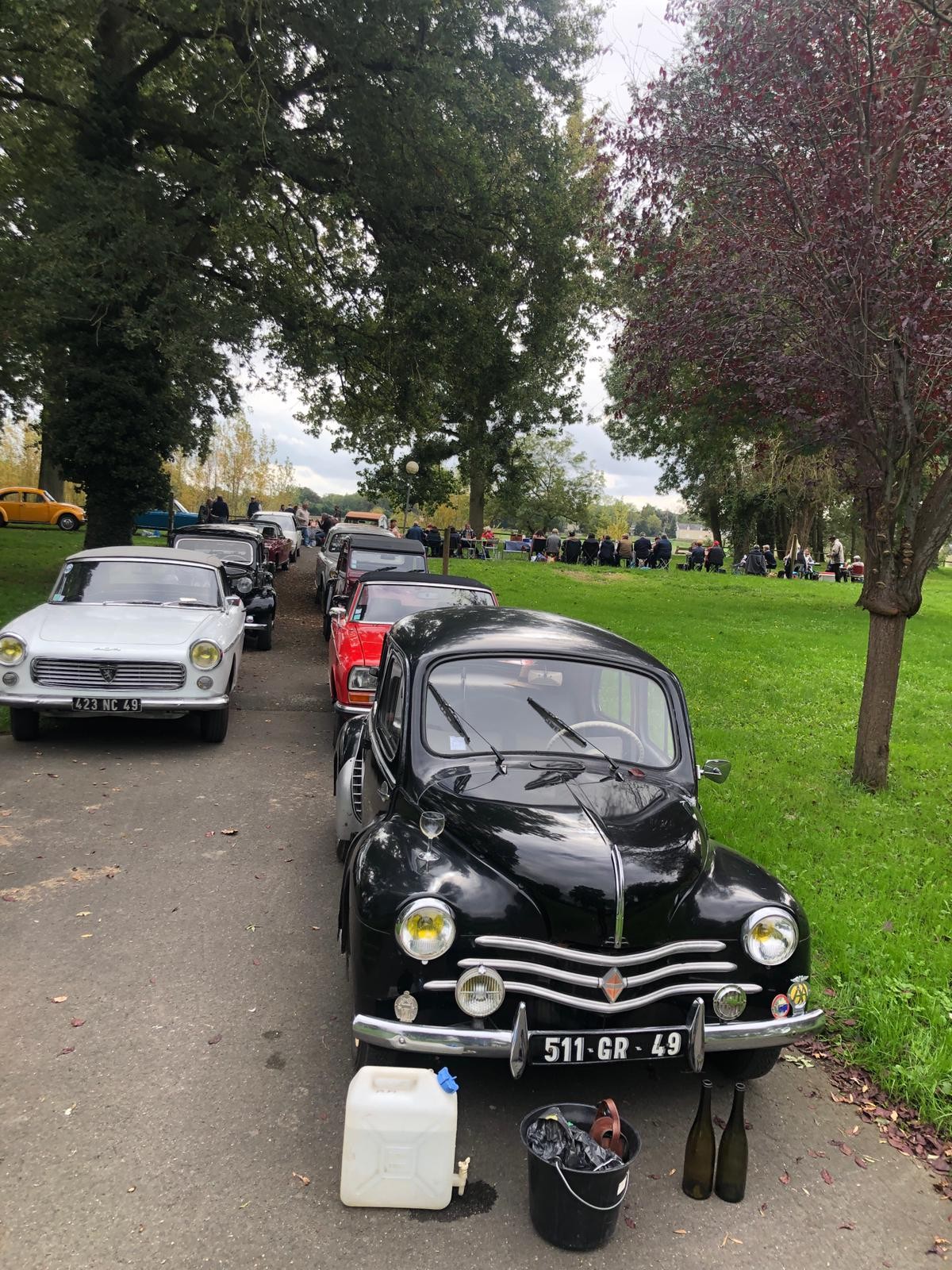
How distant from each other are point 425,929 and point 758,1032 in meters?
1.31

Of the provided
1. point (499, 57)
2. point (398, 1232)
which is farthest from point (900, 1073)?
point (499, 57)

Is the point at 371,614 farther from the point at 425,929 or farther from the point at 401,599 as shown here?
the point at 425,929

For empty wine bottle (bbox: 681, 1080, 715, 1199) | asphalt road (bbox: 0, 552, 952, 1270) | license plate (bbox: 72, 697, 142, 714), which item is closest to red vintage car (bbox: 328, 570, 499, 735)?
license plate (bbox: 72, 697, 142, 714)

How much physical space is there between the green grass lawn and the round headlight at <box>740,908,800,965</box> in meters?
0.89

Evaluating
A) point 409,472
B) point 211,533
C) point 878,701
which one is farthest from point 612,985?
point 409,472

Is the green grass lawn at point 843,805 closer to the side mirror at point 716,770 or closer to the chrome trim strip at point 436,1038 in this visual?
the side mirror at point 716,770

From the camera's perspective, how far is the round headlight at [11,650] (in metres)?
7.25

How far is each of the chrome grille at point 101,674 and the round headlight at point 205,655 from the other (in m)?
0.16

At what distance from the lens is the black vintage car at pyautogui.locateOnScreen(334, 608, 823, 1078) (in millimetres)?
3074

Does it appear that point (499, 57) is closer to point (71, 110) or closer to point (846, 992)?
point (71, 110)

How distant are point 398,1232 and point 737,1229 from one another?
1101 millimetres

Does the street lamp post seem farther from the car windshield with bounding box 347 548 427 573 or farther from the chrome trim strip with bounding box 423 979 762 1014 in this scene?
the chrome trim strip with bounding box 423 979 762 1014

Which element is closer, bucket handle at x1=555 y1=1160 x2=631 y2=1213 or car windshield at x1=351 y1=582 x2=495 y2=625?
bucket handle at x1=555 y1=1160 x2=631 y2=1213

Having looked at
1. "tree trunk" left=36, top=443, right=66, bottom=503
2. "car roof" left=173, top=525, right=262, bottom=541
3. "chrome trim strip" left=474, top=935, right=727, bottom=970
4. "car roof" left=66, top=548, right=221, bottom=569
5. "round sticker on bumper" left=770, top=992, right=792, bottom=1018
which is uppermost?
"tree trunk" left=36, top=443, right=66, bottom=503
